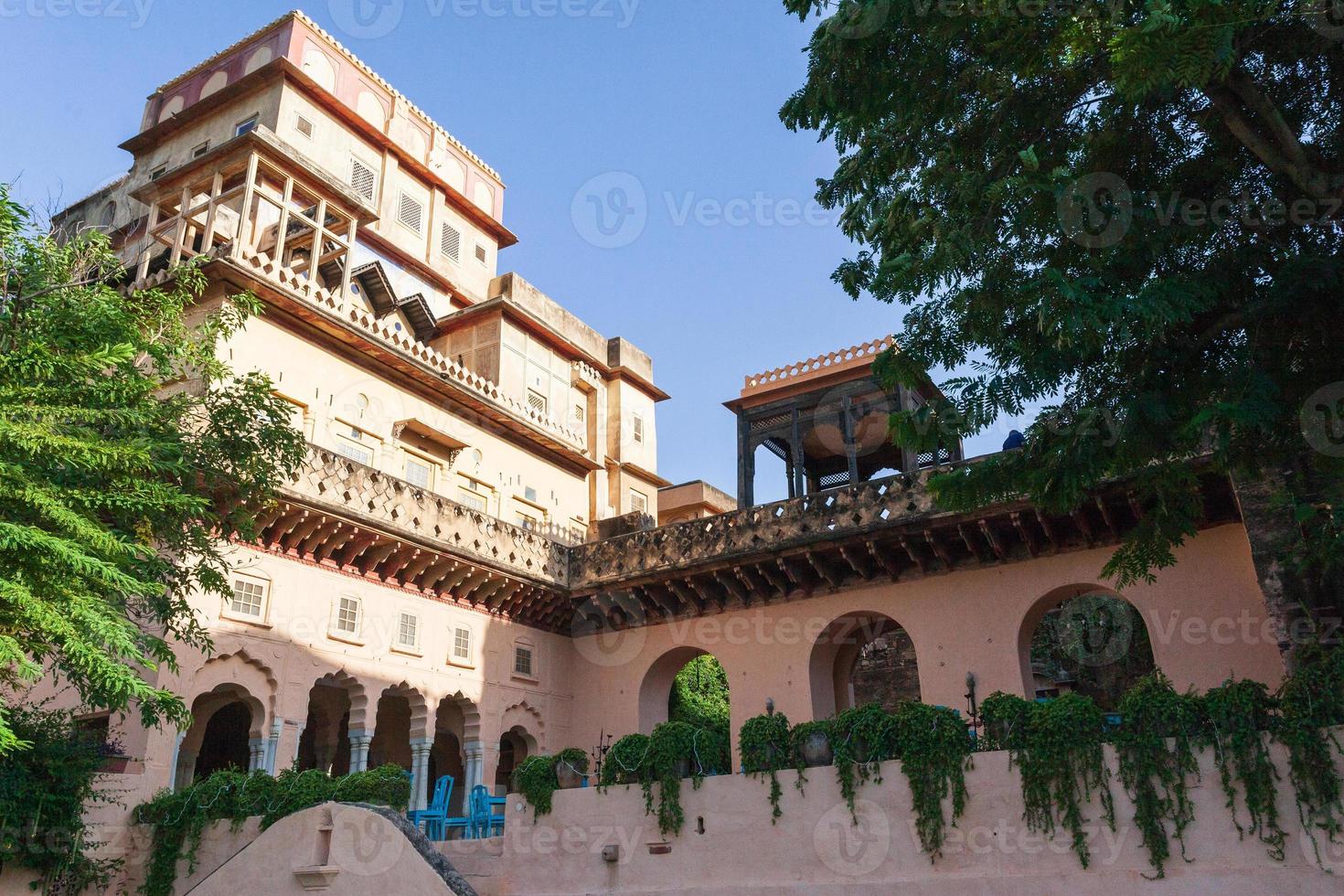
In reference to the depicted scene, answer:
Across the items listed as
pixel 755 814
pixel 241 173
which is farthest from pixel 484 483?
pixel 755 814

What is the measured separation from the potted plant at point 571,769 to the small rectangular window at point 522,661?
7353mm

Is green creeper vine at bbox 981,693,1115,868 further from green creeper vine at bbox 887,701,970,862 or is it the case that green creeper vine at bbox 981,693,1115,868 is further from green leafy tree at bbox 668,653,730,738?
green leafy tree at bbox 668,653,730,738

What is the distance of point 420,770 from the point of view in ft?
60.6

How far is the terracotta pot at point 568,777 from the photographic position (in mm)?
13133

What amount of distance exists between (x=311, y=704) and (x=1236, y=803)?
51.0 feet

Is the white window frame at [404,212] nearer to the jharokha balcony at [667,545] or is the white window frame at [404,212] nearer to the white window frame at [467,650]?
the jharokha balcony at [667,545]

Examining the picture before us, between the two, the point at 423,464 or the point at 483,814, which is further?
the point at 423,464

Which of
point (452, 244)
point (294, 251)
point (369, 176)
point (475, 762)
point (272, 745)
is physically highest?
point (369, 176)

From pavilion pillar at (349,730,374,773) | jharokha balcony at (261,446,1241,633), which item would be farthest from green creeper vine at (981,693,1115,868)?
pavilion pillar at (349,730,374,773)

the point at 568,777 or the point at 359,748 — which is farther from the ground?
the point at 359,748

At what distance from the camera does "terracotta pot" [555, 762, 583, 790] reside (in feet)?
43.1

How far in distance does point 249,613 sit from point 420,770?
14.6ft

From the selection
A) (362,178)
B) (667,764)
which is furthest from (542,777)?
(362,178)

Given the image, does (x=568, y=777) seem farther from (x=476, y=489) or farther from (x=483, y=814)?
(x=476, y=489)
